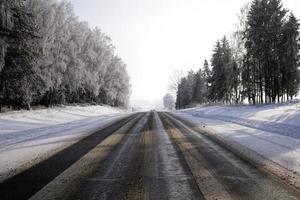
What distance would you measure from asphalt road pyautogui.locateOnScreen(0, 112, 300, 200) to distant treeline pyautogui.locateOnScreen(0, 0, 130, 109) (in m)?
14.2

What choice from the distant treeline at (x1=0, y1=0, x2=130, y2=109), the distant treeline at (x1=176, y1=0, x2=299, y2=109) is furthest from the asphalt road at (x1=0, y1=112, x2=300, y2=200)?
the distant treeline at (x1=176, y1=0, x2=299, y2=109)

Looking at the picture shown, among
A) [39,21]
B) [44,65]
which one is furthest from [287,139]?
[39,21]

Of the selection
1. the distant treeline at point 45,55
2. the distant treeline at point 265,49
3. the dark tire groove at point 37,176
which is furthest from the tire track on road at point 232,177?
the distant treeline at point 265,49

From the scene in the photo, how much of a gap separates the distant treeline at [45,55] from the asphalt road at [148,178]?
46.7 feet

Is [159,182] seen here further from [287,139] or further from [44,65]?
[44,65]

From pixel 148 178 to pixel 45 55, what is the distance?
2588 centimetres

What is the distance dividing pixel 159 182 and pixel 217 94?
63.0 meters

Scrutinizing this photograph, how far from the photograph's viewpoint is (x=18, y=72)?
912 inches

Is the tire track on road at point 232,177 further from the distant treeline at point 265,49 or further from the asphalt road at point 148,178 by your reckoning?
the distant treeline at point 265,49

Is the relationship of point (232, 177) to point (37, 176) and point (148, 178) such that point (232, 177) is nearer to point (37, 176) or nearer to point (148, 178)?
point (148, 178)

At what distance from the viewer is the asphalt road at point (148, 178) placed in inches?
220

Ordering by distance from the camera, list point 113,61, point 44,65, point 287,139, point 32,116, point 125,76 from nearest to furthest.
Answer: point 287,139
point 32,116
point 44,65
point 113,61
point 125,76

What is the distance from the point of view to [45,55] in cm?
3031

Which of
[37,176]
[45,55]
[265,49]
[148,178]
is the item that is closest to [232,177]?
[148,178]
